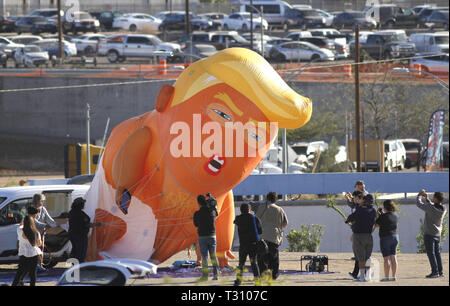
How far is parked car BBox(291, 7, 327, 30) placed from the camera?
77.4 meters

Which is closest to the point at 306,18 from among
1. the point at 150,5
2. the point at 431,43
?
the point at 150,5

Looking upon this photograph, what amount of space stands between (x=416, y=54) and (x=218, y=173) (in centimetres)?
4394

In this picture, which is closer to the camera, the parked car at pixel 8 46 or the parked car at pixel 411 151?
the parked car at pixel 411 151

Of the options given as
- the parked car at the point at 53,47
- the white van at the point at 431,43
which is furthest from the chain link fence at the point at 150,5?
the parked car at the point at 53,47

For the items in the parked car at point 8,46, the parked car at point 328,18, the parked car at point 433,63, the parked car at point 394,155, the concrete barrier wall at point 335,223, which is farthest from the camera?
the parked car at point 328,18

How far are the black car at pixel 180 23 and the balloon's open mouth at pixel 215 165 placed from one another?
197 feet

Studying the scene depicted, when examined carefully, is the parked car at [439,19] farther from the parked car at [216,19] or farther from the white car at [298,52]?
the white car at [298,52]

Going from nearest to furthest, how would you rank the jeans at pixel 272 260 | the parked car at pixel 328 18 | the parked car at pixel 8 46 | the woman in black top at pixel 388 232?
1. the jeans at pixel 272 260
2. the woman in black top at pixel 388 232
3. the parked car at pixel 8 46
4. the parked car at pixel 328 18

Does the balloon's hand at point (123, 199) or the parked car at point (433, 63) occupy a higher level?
the balloon's hand at point (123, 199)

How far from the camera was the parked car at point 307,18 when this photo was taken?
7744 cm

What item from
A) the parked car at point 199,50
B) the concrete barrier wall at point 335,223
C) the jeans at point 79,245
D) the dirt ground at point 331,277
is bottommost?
the concrete barrier wall at point 335,223

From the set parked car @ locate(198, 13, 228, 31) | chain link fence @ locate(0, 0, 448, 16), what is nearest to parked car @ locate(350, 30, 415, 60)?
parked car @ locate(198, 13, 228, 31)

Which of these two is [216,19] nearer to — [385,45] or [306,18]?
[306,18]
